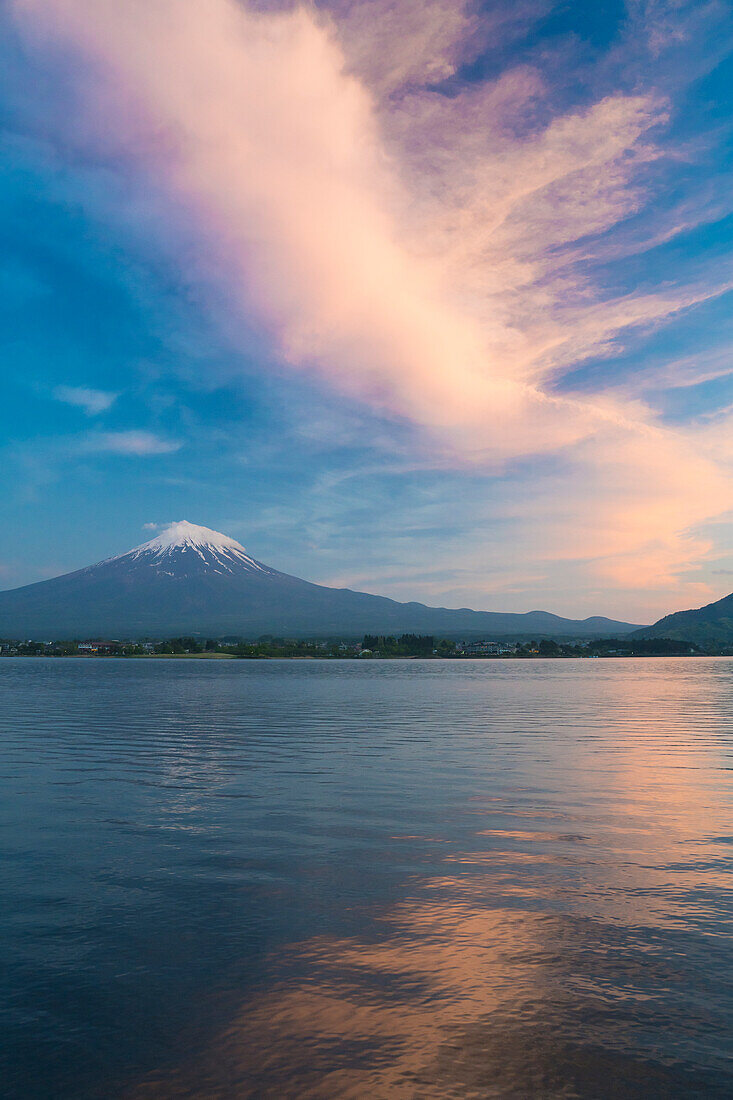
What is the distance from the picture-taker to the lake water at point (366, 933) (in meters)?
8.28

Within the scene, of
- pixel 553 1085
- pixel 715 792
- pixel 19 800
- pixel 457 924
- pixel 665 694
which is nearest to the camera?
pixel 553 1085

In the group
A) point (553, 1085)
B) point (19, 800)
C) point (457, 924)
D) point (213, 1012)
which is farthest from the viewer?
point (19, 800)

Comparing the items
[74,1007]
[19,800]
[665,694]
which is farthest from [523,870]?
[665,694]

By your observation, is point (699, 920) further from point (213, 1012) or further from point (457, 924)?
point (213, 1012)

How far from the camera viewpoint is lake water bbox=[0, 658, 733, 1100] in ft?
27.2

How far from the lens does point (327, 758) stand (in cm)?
3266

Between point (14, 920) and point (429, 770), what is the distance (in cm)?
1902

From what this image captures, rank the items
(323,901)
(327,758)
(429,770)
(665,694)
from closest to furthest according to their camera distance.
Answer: (323,901), (429,770), (327,758), (665,694)

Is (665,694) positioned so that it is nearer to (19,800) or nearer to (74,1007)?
(19,800)

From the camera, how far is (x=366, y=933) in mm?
12062

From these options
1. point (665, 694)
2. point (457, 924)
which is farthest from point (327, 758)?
point (665, 694)

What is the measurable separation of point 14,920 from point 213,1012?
5.24 meters

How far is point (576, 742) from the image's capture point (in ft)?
129

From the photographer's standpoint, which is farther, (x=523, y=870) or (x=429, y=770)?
(x=429, y=770)
